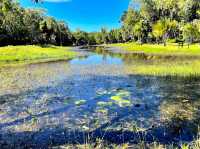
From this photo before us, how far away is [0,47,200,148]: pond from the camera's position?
39.8 feet

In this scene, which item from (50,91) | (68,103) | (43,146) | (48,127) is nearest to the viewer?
(43,146)

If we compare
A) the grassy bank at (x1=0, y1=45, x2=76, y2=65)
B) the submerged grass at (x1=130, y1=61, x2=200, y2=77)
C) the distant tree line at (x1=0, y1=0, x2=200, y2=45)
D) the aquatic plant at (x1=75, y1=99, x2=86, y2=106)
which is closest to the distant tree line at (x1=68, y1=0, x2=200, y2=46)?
the distant tree line at (x1=0, y1=0, x2=200, y2=45)

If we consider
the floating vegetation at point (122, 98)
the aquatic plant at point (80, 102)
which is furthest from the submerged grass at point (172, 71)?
the aquatic plant at point (80, 102)

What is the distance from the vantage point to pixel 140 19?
447 ft

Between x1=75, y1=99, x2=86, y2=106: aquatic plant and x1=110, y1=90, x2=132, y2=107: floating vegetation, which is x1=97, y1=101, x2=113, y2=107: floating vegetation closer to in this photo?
x1=110, y1=90, x2=132, y2=107: floating vegetation

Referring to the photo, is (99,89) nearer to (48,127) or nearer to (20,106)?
(20,106)

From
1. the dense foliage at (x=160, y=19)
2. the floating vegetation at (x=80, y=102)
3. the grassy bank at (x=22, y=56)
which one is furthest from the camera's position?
the dense foliage at (x=160, y=19)

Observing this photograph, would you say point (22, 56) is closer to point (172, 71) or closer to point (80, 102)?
point (172, 71)

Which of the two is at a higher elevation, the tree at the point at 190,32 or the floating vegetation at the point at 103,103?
the tree at the point at 190,32

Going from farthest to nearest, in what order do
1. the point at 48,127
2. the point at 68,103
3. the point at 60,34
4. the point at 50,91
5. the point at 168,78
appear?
1. the point at 60,34
2. the point at 168,78
3. the point at 50,91
4. the point at 68,103
5. the point at 48,127

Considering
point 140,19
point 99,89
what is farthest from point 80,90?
point 140,19

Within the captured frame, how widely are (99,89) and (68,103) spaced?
5.24 meters

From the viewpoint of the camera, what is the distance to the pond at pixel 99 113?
12.1 meters

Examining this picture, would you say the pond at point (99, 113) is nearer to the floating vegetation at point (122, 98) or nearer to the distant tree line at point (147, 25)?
the floating vegetation at point (122, 98)
